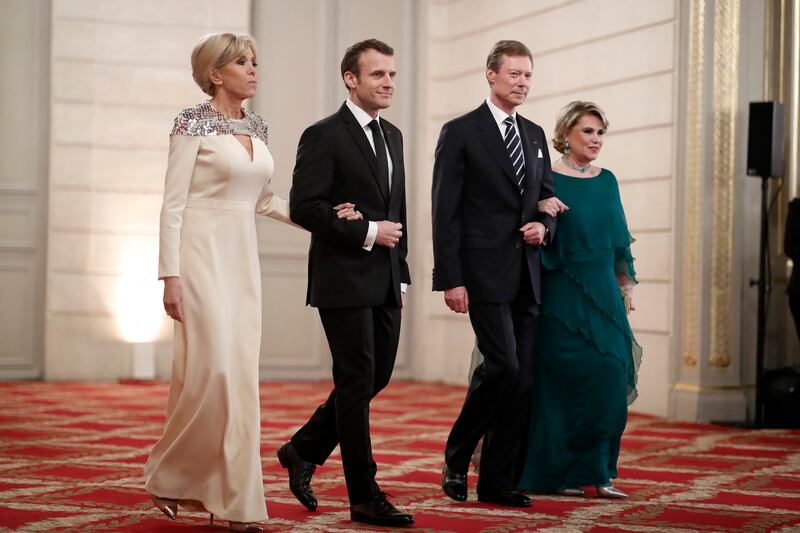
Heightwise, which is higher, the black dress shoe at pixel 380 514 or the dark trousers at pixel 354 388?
the dark trousers at pixel 354 388

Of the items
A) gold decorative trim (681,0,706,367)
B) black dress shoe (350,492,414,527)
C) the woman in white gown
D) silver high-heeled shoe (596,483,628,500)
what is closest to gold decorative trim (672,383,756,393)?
gold decorative trim (681,0,706,367)

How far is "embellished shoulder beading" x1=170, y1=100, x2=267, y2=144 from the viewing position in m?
3.38

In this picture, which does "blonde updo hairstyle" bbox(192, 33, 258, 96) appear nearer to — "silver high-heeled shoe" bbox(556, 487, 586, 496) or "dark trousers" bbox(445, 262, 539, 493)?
"dark trousers" bbox(445, 262, 539, 493)

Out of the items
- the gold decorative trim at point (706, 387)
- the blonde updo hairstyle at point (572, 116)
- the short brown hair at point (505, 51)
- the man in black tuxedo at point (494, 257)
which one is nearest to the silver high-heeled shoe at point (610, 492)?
the man in black tuxedo at point (494, 257)

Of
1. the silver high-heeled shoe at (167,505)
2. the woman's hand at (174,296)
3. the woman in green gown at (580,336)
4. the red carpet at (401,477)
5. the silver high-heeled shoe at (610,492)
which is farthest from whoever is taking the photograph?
the woman in green gown at (580,336)

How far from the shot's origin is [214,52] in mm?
3428

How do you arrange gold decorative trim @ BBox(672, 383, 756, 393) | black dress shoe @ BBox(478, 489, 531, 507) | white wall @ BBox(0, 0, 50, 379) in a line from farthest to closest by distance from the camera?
white wall @ BBox(0, 0, 50, 379), gold decorative trim @ BBox(672, 383, 756, 393), black dress shoe @ BBox(478, 489, 531, 507)

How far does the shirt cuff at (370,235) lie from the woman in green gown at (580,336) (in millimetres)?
1031

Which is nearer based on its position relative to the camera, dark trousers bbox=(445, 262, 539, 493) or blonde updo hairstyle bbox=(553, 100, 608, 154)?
dark trousers bbox=(445, 262, 539, 493)

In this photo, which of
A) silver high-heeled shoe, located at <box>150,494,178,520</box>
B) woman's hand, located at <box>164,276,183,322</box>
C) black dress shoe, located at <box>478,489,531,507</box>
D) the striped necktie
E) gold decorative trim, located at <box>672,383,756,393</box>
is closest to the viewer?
woman's hand, located at <box>164,276,183,322</box>

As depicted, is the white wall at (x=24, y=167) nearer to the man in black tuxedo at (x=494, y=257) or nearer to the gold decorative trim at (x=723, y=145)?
the gold decorative trim at (x=723, y=145)

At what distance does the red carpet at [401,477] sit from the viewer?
3.64 metres

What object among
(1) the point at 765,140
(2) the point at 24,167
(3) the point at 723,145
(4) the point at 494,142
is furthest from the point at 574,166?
(2) the point at 24,167

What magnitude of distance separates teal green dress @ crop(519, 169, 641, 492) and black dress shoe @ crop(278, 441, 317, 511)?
0.92 m
